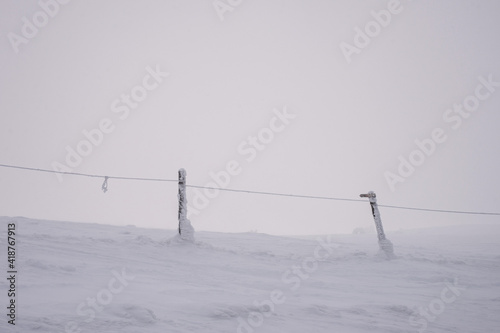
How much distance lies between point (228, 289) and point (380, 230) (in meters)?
7.19

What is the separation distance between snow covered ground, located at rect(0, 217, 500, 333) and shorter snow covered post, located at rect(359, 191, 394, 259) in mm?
401

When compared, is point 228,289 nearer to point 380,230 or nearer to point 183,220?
point 183,220

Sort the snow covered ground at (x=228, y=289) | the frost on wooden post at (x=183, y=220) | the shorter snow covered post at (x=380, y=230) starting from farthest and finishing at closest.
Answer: the shorter snow covered post at (x=380, y=230)
the frost on wooden post at (x=183, y=220)
the snow covered ground at (x=228, y=289)

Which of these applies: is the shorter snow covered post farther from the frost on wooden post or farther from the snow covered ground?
the frost on wooden post

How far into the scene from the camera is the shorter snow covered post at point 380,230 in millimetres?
10266

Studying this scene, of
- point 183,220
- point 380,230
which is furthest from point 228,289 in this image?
point 380,230

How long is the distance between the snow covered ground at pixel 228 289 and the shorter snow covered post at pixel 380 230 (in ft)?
1.32

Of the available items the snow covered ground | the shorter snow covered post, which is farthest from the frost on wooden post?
the shorter snow covered post

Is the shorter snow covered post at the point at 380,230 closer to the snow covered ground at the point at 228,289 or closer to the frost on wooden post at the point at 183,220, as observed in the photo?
the snow covered ground at the point at 228,289

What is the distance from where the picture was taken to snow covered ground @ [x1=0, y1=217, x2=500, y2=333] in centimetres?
339

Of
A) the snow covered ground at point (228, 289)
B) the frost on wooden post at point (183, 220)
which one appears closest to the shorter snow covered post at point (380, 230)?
the snow covered ground at point (228, 289)

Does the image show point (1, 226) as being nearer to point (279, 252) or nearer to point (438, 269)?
point (279, 252)

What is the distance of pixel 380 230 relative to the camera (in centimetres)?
1078

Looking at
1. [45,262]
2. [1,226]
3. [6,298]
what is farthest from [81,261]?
[1,226]
